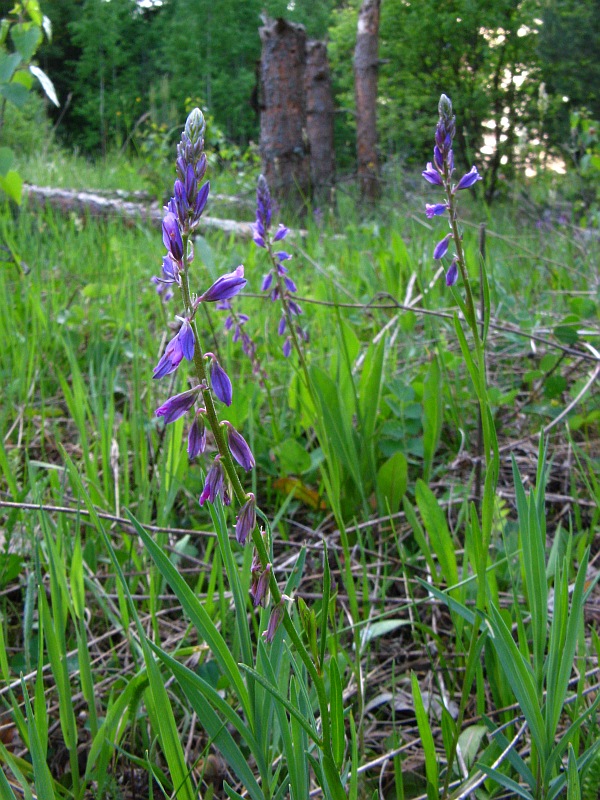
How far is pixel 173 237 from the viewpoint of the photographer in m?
0.68

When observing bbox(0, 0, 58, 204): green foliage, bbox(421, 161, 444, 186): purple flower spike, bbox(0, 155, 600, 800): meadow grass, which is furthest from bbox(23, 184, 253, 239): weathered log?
bbox(421, 161, 444, 186): purple flower spike

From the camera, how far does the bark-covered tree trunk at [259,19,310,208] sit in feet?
23.0

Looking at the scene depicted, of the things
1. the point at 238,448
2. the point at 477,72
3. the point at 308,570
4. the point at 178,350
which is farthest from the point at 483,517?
the point at 477,72

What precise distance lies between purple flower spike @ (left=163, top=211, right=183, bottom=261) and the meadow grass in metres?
0.33

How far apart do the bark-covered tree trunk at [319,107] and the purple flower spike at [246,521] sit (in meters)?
9.83

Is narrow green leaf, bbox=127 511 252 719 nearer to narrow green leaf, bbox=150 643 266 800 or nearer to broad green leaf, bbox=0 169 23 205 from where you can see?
narrow green leaf, bbox=150 643 266 800

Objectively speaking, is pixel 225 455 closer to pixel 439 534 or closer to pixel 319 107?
pixel 439 534

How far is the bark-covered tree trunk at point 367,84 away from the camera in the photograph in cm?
984

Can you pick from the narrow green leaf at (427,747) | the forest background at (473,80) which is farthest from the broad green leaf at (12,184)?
the forest background at (473,80)

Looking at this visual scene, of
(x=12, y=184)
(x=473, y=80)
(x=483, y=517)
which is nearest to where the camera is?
(x=483, y=517)

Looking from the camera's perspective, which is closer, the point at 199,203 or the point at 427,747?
the point at 199,203

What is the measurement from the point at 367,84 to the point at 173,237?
10.6 meters

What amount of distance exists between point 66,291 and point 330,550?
2.12 meters

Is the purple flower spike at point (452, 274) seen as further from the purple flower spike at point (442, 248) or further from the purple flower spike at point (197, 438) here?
the purple flower spike at point (197, 438)
